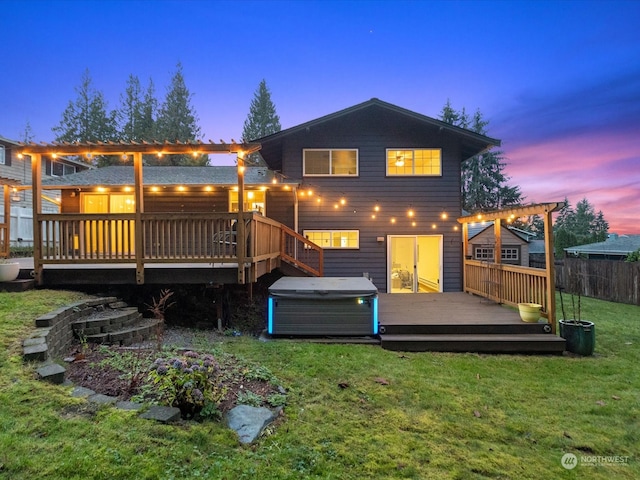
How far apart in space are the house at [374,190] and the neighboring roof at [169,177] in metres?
1.11

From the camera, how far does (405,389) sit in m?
4.02

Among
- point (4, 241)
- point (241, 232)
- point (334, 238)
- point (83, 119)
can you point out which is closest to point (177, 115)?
point (83, 119)

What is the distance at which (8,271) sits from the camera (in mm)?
5934

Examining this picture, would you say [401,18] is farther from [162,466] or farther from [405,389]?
[162,466]

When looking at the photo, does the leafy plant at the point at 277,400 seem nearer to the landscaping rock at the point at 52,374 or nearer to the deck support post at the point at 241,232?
the landscaping rock at the point at 52,374

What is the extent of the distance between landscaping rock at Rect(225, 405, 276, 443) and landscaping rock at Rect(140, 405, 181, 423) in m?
0.42

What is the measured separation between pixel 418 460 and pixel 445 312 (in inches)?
191

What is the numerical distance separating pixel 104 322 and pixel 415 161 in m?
9.51

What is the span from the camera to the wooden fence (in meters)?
11.3

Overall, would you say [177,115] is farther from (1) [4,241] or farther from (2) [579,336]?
(2) [579,336]

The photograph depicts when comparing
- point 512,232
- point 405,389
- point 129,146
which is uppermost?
point 129,146

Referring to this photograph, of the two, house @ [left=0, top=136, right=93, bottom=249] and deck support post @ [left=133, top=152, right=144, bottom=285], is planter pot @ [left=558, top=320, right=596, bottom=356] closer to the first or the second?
deck support post @ [left=133, top=152, right=144, bottom=285]

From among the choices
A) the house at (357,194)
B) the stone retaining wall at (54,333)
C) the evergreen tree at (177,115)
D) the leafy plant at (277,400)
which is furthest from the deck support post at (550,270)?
the evergreen tree at (177,115)

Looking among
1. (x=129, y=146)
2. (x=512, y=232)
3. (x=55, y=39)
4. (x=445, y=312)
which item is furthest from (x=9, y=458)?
(x=55, y=39)
